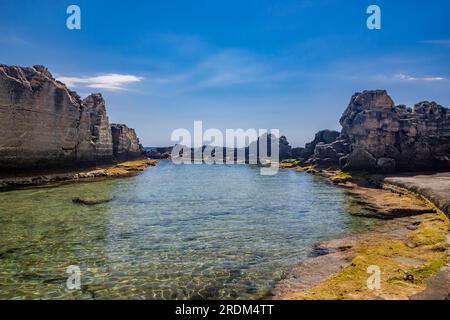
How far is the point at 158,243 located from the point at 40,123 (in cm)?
4033

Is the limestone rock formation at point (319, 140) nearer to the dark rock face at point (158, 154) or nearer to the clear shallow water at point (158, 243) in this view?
the clear shallow water at point (158, 243)

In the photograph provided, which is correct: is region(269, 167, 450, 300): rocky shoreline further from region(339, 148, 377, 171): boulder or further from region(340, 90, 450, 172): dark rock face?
region(339, 148, 377, 171): boulder

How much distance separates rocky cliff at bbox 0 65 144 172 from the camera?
43.7m

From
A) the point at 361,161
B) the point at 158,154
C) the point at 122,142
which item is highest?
the point at 122,142

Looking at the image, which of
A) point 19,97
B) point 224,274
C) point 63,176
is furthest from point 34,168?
point 224,274

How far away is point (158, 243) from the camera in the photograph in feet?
64.9

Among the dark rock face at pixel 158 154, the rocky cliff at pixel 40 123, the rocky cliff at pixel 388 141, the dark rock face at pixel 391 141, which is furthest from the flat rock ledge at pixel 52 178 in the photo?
the dark rock face at pixel 158 154

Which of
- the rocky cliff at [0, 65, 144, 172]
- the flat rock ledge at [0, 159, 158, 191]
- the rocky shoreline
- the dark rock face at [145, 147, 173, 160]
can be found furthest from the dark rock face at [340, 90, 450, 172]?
the dark rock face at [145, 147, 173, 160]

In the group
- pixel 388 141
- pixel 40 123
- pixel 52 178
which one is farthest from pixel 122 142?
pixel 388 141

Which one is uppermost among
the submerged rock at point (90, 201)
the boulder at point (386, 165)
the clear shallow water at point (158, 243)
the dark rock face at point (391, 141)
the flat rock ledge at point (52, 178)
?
the dark rock face at point (391, 141)

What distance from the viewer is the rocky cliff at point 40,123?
143 ft

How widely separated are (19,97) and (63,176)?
1428 centimetres

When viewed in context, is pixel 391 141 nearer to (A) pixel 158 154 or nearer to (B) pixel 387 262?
(B) pixel 387 262

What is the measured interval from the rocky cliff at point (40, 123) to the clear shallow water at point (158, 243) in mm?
11288
